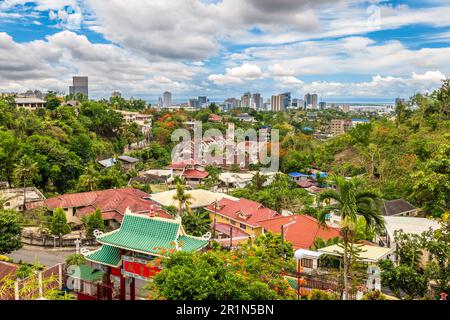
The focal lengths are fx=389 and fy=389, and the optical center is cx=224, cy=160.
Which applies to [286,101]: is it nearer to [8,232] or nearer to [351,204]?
[8,232]

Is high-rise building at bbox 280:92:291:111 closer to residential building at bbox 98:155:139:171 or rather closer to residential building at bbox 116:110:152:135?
residential building at bbox 116:110:152:135

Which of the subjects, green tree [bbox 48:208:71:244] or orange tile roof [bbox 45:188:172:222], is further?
orange tile roof [bbox 45:188:172:222]

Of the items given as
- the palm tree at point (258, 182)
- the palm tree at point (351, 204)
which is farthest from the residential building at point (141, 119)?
the palm tree at point (351, 204)

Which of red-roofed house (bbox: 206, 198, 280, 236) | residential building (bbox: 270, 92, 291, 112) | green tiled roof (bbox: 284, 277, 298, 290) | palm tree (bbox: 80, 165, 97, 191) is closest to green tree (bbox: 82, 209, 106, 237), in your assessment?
red-roofed house (bbox: 206, 198, 280, 236)

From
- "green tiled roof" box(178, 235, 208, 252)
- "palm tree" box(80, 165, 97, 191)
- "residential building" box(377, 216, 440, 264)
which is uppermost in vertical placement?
"green tiled roof" box(178, 235, 208, 252)

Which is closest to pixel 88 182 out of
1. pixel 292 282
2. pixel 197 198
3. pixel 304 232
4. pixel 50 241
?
pixel 197 198
